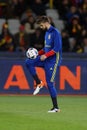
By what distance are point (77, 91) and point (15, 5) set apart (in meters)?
4.43

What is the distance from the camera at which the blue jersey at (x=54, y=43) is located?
516 inches

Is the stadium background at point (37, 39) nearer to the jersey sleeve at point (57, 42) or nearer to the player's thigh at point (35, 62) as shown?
the player's thigh at point (35, 62)

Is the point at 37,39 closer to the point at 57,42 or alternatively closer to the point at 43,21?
the point at 43,21

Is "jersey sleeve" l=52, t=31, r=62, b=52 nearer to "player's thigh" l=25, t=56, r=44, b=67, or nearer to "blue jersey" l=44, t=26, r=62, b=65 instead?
"blue jersey" l=44, t=26, r=62, b=65
